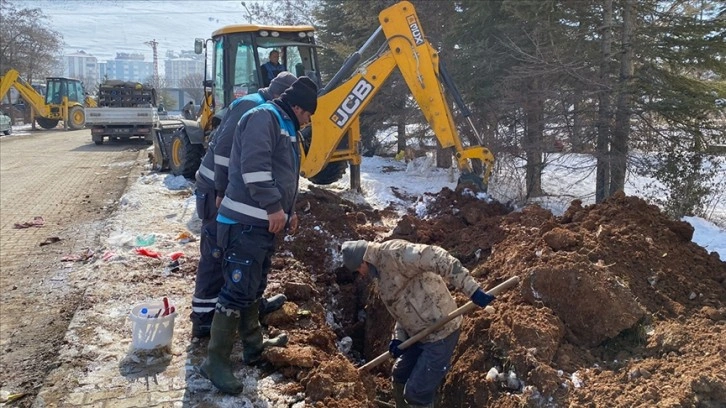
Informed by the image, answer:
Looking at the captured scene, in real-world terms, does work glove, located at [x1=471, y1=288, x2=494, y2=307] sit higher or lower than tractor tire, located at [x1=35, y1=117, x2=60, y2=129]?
higher

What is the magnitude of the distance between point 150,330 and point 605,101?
7886mm

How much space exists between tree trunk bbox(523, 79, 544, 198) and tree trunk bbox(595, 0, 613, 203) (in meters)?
0.94

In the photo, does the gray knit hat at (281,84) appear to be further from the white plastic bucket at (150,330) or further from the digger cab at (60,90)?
the digger cab at (60,90)

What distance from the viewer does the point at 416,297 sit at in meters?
3.79

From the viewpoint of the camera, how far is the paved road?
4879 mm

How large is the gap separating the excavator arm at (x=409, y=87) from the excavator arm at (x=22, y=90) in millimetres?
27505

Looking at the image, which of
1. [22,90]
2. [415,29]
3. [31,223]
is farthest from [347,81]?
[22,90]

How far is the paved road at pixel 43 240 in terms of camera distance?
488cm

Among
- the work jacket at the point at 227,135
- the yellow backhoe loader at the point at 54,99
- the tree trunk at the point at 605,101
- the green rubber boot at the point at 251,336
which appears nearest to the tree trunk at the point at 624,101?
the tree trunk at the point at 605,101

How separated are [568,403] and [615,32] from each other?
7871mm

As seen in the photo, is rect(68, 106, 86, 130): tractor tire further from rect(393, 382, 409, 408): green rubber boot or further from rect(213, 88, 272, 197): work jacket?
rect(393, 382, 409, 408): green rubber boot

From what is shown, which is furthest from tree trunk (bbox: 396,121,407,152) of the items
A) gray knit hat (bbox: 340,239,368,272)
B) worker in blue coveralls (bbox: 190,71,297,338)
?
gray knit hat (bbox: 340,239,368,272)

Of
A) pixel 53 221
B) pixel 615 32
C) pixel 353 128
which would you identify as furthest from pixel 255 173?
pixel 615 32

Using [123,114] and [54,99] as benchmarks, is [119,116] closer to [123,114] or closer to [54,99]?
[123,114]
